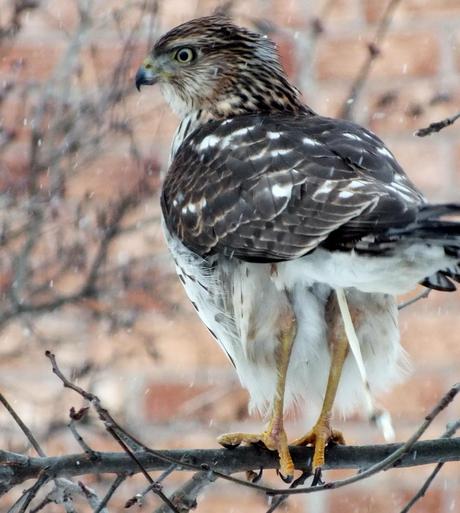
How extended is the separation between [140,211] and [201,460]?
1.08 m

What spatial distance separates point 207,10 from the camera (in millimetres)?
3227

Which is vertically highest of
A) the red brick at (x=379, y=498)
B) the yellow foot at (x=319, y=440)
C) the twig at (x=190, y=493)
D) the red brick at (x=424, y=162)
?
the red brick at (x=424, y=162)

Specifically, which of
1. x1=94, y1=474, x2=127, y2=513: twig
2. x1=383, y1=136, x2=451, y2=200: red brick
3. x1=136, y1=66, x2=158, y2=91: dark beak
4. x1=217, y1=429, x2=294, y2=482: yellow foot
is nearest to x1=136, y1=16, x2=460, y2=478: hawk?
x1=217, y1=429, x2=294, y2=482: yellow foot

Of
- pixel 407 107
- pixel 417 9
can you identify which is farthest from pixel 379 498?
pixel 417 9

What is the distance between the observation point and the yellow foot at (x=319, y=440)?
2162 mm

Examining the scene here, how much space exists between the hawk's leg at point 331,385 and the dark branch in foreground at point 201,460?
4cm

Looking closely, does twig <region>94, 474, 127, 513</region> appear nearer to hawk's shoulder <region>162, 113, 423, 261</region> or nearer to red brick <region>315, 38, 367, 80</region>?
hawk's shoulder <region>162, 113, 423, 261</region>

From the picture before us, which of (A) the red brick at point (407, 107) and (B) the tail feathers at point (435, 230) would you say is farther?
(A) the red brick at point (407, 107)

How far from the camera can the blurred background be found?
276 cm

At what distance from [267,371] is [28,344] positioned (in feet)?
2.65

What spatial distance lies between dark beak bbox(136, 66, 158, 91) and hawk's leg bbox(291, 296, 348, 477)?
685 millimetres

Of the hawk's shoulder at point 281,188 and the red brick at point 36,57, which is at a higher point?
the red brick at point 36,57

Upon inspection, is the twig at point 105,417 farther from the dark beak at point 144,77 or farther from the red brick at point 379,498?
the red brick at point 379,498

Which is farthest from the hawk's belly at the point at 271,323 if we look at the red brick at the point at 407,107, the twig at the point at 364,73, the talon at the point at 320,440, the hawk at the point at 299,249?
the red brick at the point at 407,107
